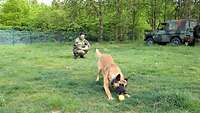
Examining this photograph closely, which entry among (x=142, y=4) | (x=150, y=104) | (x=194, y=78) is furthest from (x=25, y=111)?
(x=142, y=4)

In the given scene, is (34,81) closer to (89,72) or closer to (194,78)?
(89,72)

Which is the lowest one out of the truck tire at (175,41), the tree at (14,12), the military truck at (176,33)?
the truck tire at (175,41)

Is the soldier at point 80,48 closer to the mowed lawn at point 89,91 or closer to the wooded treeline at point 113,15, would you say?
the mowed lawn at point 89,91

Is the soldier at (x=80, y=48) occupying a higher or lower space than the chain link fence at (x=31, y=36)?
higher

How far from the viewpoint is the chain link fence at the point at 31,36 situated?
1335 inches

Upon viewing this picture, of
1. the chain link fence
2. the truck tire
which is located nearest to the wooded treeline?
the chain link fence

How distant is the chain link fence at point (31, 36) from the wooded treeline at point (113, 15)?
68.0 inches

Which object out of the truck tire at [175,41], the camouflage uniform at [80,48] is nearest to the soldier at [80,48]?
the camouflage uniform at [80,48]

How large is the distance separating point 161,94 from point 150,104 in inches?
17.5

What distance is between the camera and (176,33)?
3022 cm

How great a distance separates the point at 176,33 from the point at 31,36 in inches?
479

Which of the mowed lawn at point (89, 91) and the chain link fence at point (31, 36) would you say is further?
the chain link fence at point (31, 36)

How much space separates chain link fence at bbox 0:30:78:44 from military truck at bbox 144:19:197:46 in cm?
881

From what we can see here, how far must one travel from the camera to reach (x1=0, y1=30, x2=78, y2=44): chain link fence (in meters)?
33.9
